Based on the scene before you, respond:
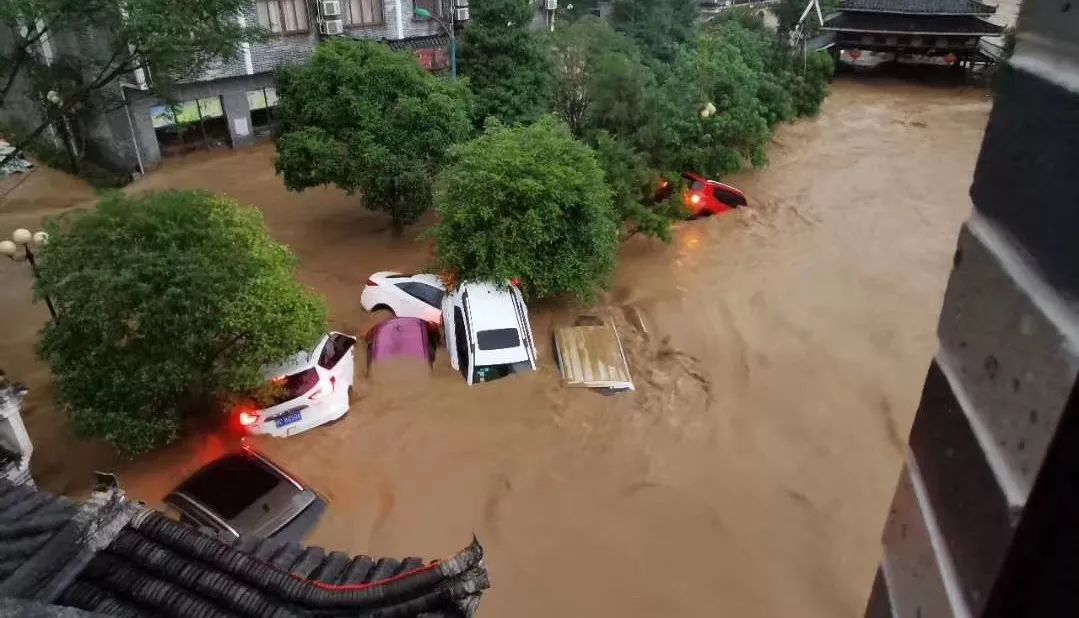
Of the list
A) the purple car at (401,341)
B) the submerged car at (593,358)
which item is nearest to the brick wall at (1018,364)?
the submerged car at (593,358)

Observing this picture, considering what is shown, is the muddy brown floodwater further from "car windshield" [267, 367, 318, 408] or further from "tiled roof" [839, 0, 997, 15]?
"tiled roof" [839, 0, 997, 15]

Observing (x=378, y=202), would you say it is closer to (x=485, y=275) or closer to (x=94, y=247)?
(x=485, y=275)

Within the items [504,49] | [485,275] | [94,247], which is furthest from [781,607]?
[504,49]

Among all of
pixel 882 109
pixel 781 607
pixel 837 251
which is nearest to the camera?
pixel 781 607

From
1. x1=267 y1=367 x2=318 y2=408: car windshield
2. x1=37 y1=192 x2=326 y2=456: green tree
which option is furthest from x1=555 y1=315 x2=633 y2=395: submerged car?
x1=37 y1=192 x2=326 y2=456: green tree

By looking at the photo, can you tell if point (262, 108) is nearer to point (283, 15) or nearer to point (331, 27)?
point (283, 15)

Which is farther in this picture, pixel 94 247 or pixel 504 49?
pixel 504 49
